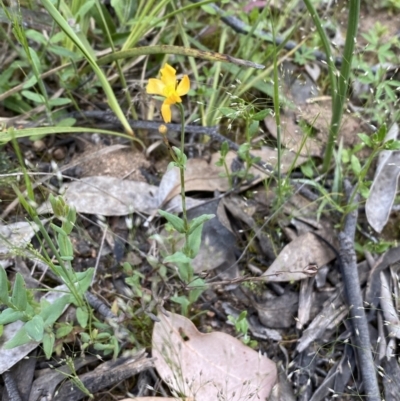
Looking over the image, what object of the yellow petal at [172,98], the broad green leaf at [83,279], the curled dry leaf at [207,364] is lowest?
the curled dry leaf at [207,364]

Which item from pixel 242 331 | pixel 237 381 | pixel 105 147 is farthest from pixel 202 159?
pixel 237 381

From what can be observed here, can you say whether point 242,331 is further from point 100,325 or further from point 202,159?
point 202,159

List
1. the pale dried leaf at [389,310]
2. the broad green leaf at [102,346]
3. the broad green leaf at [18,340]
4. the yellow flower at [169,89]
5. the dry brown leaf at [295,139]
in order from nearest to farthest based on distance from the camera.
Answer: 1. the yellow flower at [169,89]
2. the broad green leaf at [18,340]
3. the broad green leaf at [102,346]
4. the pale dried leaf at [389,310]
5. the dry brown leaf at [295,139]

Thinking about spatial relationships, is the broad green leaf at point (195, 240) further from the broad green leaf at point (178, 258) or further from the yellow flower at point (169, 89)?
the yellow flower at point (169, 89)

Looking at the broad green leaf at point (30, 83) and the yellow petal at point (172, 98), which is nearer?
the yellow petal at point (172, 98)

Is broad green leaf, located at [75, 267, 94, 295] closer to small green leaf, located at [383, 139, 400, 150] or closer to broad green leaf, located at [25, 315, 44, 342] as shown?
broad green leaf, located at [25, 315, 44, 342]

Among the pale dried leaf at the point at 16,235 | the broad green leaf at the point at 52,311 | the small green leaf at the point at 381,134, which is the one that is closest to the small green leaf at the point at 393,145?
the small green leaf at the point at 381,134
